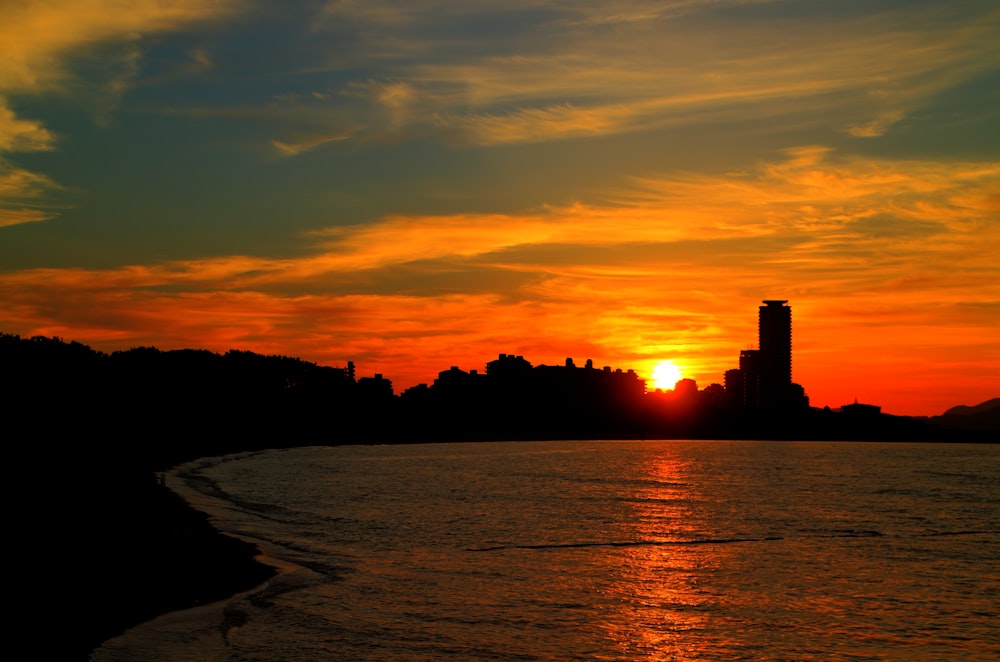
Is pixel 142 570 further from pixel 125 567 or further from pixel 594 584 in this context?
pixel 594 584

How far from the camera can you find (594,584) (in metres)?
37.0

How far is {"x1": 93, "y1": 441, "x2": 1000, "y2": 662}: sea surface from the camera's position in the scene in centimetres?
2639

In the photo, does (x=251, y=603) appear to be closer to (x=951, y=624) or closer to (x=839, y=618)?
(x=839, y=618)

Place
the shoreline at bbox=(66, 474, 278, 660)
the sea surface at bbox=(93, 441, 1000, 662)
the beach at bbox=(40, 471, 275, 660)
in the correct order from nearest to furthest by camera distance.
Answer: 1. the beach at bbox=(40, 471, 275, 660)
2. the shoreline at bbox=(66, 474, 278, 660)
3. the sea surface at bbox=(93, 441, 1000, 662)

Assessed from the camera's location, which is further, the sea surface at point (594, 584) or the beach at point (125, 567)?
the sea surface at point (594, 584)

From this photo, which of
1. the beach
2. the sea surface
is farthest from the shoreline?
the sea surface

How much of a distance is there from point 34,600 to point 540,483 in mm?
86426

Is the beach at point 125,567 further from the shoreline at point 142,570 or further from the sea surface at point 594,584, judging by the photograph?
the sea surface at point 594,584

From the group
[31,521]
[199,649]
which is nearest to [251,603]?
[199,649]

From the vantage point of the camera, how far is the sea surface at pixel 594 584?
2639 cm

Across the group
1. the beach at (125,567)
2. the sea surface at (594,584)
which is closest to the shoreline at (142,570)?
the beach at (125,567)

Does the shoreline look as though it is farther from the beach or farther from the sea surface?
the sea surface

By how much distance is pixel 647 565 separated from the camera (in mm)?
42875

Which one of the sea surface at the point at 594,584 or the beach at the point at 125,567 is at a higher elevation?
the beach at the point at 125,567
